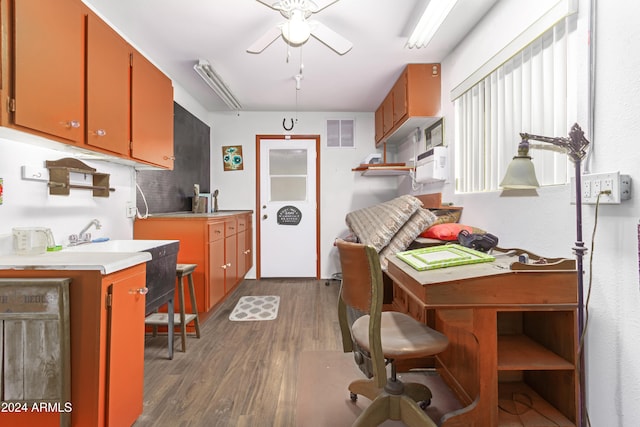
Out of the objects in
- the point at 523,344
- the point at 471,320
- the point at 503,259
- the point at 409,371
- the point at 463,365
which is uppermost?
the point at 503,259

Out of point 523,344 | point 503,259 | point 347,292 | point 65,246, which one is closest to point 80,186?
point 65,246

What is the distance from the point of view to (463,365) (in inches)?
70.1

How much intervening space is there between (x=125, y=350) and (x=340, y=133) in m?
3.92

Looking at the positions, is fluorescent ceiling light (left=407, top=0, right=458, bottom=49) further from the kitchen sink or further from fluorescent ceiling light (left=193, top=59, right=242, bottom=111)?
the kitchen sink

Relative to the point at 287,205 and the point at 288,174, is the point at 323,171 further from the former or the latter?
the point at 287,205

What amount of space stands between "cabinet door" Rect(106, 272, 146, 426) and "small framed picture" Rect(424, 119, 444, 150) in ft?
8.96

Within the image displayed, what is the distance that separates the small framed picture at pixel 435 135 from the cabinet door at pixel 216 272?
94.1 inches

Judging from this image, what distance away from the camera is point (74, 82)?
162cm

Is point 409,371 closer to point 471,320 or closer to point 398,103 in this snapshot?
point 471,320

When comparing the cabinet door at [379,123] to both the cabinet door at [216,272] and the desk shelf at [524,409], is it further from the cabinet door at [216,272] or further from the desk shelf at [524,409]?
the desk shelf at [524,409]

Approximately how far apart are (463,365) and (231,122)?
13.9 ft

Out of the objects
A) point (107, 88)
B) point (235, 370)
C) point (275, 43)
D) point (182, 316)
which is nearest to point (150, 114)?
point (107, 88)

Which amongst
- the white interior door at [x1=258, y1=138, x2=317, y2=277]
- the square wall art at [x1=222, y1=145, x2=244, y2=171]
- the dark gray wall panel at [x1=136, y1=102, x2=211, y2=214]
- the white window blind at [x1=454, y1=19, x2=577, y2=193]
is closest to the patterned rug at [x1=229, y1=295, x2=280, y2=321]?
the white interior door at [x1=258, y1=138, x2=317, y2=277]

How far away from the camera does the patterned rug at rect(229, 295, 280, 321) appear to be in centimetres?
314
